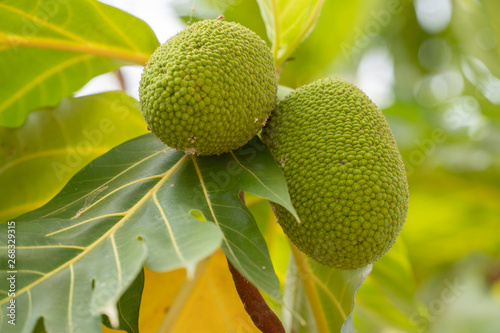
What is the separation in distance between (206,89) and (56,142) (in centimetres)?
59

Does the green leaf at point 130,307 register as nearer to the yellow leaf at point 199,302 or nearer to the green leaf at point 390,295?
the yellow leaf at point 199,302

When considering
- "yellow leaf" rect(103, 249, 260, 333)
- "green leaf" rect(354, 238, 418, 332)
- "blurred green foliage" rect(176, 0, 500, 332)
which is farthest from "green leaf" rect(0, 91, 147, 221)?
"green leaf" rect(354, 238, 418, 332)

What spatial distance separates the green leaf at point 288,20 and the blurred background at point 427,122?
262mm

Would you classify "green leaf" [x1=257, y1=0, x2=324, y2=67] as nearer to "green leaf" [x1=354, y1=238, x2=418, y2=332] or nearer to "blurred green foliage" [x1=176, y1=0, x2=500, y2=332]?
"blurred green foliage" [x1=176, y1=0, x2=500, y2=332]

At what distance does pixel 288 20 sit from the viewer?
4.08 ft

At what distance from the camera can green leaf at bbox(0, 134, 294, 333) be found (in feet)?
2.44

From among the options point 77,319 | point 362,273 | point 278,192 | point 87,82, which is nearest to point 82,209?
point 77,319

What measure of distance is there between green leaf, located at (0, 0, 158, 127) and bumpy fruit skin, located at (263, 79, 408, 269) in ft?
1.63

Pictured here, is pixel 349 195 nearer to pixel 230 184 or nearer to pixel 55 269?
pixel 230 184

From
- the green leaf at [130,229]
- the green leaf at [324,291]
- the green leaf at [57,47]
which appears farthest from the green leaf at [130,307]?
the green leaf at [57,47]

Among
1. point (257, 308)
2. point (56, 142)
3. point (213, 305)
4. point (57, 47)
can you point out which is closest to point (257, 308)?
point (257, 308)

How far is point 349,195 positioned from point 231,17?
863 millimetres

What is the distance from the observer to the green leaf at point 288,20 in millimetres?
1223

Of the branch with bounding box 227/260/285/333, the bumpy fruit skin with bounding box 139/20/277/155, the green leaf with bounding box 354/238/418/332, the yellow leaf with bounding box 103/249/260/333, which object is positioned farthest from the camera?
the green leaf with bounding box 354/238/418/332
